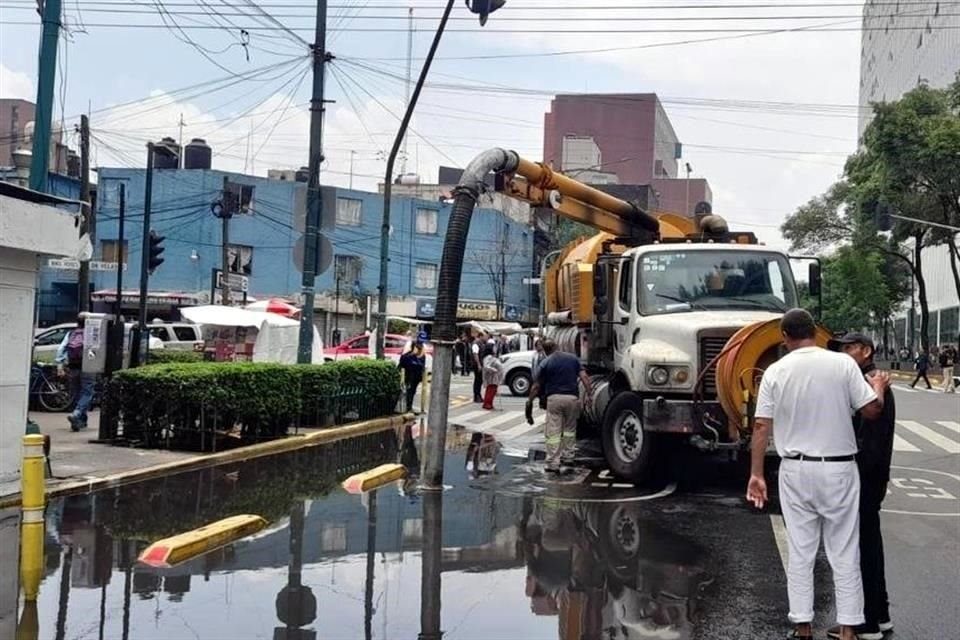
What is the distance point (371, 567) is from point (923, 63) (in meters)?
73.7

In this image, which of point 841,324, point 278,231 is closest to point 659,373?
point 278,231

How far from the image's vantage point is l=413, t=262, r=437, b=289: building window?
177 ft

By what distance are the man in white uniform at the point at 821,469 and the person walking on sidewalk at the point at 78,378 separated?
11592 millimetres

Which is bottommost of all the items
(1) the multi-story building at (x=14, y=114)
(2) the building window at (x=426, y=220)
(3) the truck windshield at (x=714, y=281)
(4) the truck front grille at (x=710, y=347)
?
(4) the truck front grille at (x=710, y=347)

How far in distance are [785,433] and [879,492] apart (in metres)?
0.85

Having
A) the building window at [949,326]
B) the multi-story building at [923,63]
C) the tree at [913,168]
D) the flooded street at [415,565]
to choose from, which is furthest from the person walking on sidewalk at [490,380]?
the building window at [949,326]

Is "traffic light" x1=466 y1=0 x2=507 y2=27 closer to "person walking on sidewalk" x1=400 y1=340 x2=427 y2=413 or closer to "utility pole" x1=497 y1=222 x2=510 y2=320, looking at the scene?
"person walking on sidewalk" x1=400 y1=340 x2=427 y2=413

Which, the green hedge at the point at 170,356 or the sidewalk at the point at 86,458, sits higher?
the green hedge at the point at 170,356

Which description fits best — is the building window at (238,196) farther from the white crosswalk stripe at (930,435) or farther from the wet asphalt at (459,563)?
the white crosswalk stripe at (930,435)

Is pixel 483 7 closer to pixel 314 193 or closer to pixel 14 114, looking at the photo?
pixel 314 193

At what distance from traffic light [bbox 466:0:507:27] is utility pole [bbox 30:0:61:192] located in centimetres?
534

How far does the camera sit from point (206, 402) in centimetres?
1285

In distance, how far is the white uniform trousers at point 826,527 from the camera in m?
5.48

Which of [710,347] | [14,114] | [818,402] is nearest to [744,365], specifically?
[710,347]
